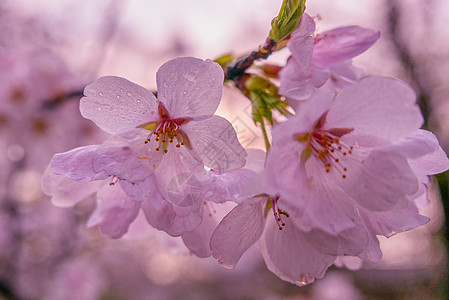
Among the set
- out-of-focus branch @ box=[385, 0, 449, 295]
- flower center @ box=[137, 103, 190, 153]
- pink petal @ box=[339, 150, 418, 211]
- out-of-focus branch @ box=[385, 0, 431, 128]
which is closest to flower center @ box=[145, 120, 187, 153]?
flower center @ box=[137, 103, 190, 153]

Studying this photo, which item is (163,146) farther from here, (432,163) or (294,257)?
(432,163)

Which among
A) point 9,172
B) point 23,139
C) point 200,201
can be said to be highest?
point 200,201

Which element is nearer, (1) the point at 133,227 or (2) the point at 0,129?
(1) the point at 133,227

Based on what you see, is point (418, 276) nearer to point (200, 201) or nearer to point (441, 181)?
point (441, 181)

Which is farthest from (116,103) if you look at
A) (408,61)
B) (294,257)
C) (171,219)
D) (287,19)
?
(408,61)

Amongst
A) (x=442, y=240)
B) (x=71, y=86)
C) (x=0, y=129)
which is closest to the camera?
(x=71, y=86)

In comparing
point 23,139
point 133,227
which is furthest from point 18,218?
point 133,227
